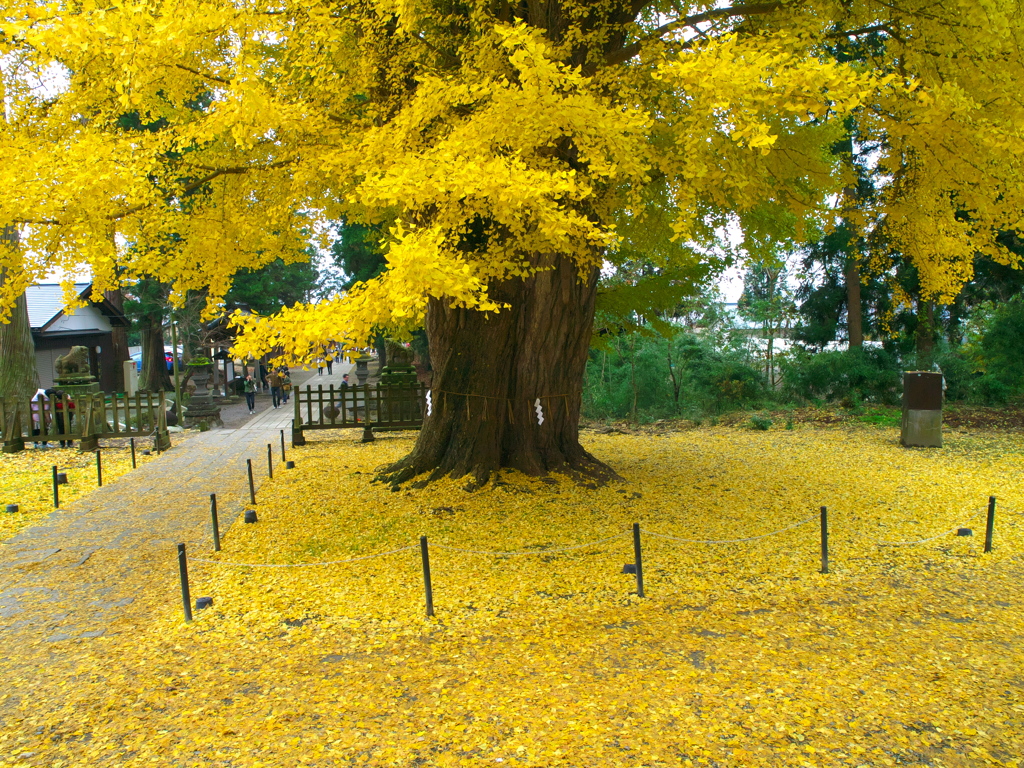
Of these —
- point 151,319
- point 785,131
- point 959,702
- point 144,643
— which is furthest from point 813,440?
point 151,319

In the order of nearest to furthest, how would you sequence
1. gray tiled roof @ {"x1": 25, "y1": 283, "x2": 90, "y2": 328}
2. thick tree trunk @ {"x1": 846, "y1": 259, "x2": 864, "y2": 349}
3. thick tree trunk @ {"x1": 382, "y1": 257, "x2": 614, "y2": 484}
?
1. thick tree trunk @ {"x1": 382, "y1": 257, "x2": 614, "y2": 484}
2. thick tree trunk @ {"x1": 846, "y1": 259, "x2": 864, "y2": 349}
3. gray tiled roof @ {"x1": 25, "y1": 283, "x2": 90, "y2": 328}

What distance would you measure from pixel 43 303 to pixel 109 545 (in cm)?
2261

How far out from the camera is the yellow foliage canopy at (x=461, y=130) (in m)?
6.07

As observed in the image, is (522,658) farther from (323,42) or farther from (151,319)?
(151,319)

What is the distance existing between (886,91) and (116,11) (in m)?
7.84

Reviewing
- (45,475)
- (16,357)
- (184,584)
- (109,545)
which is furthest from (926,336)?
(16,357)

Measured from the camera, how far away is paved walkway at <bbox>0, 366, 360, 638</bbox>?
617 cm

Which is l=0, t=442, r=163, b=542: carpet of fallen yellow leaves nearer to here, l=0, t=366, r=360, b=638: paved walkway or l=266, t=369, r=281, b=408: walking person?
l=0, t=366, r=360, b=638: paved walkway

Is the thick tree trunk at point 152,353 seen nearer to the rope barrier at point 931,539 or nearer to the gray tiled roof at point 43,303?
the gray tiled roof at point 43,303

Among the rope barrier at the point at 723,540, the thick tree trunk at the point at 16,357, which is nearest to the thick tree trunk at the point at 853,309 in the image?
the rope barrier at the point at 723,540

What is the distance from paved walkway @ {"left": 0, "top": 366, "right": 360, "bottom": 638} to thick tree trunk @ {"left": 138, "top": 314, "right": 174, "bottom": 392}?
54.5 ft

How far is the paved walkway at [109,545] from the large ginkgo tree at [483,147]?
2868 mm

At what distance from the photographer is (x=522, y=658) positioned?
507cm

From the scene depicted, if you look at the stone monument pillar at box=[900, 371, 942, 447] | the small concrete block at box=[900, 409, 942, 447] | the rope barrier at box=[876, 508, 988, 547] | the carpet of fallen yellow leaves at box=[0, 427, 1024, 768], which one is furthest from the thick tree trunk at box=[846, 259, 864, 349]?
the rope barrier at box=[876, 508, 988, 547]
